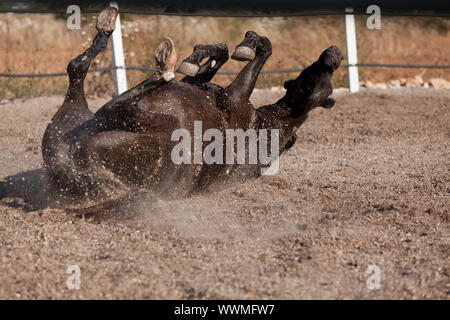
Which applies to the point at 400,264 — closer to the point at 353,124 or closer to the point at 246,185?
the point at 246,185

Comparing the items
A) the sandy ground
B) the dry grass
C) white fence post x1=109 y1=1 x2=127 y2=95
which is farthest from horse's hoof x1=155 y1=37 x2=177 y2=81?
white fence post x1=109 y1=1 x2=127 y2=95

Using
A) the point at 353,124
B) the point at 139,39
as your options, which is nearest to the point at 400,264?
the point at 353,124

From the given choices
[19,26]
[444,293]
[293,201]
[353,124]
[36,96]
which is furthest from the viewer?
[19,26]

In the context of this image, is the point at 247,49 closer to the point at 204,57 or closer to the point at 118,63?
the point at 204,57

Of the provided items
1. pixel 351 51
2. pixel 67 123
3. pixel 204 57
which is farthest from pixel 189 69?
pixel 351 51

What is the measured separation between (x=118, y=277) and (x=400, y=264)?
1.30m

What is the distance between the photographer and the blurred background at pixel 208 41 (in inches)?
319

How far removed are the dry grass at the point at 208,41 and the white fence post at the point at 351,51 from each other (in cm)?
56

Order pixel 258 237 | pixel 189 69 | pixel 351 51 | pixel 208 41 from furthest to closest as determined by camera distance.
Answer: pixel 208 41
pixel 351 51
pixel 189 69
pixel 258 237

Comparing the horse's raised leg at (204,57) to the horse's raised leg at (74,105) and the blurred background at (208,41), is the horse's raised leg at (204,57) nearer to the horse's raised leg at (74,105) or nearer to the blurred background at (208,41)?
the horse's raised leg at (74,105)

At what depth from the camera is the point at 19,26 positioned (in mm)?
13484

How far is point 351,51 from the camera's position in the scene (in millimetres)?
7914

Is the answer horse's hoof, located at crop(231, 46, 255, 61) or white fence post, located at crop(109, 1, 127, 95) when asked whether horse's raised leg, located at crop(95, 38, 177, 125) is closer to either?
horse's hoof, located at crop(231, 46, 255, 61)

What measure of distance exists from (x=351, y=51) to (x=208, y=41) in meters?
4.13
